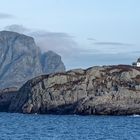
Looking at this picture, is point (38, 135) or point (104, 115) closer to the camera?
point (38, 135)

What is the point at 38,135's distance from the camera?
10369cm

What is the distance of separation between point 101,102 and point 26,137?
10149cm

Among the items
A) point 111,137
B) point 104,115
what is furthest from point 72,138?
point 104,115

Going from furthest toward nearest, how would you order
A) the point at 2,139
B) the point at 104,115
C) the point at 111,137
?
the point at 104,115
the point at 111,137
the point at 2,139

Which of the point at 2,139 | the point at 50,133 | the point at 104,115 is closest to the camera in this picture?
the point at 2,139

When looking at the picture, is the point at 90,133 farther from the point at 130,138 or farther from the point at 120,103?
the point at 120,103

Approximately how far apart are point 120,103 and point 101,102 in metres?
6.19

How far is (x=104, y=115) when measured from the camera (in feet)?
639

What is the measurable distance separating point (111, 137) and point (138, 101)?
10099 cm

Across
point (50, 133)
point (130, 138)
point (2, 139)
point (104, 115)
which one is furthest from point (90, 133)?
point (104, 115)

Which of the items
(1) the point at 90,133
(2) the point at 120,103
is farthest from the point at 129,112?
(1) the point at 90,133

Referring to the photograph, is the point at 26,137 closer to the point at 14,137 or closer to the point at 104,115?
the point at 14,137

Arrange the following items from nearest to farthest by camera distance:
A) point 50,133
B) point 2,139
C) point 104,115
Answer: point 2,139, point 50,133, point 104,115

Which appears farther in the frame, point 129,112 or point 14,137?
point 129,112
